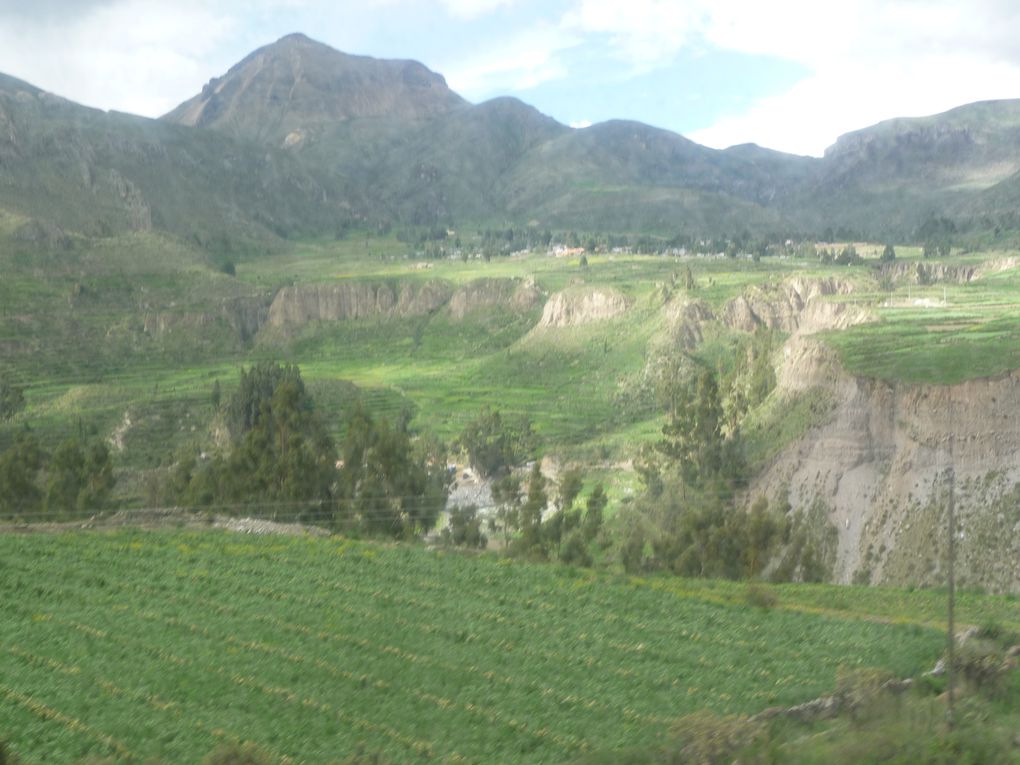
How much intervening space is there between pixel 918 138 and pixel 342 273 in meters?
79.7

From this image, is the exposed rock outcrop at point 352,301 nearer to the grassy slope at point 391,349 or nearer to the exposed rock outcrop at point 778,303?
the grassy slope at point 391,349

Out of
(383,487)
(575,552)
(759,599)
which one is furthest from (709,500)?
(759,599)

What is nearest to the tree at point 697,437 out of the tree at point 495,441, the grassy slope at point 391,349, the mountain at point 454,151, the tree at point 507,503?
the grassy slope at point 391,349

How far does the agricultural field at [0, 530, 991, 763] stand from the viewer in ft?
28.1

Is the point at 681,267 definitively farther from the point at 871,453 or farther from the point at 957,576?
the point at 957,576

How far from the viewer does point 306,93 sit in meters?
147

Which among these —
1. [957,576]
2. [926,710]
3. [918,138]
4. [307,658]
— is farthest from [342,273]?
[918,138]

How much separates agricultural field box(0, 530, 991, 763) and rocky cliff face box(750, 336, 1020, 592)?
4.84m

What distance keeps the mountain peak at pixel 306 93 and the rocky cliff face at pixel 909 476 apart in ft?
398

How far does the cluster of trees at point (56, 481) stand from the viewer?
66.7 feet

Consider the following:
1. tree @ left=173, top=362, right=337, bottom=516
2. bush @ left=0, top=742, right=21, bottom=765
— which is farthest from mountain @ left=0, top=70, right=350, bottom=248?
bush @ left=0, top=742, right=21, bottom=765

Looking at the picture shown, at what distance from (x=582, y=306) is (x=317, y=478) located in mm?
17014

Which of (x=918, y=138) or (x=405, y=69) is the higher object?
(x=405, y=69)

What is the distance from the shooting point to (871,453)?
22922mm
